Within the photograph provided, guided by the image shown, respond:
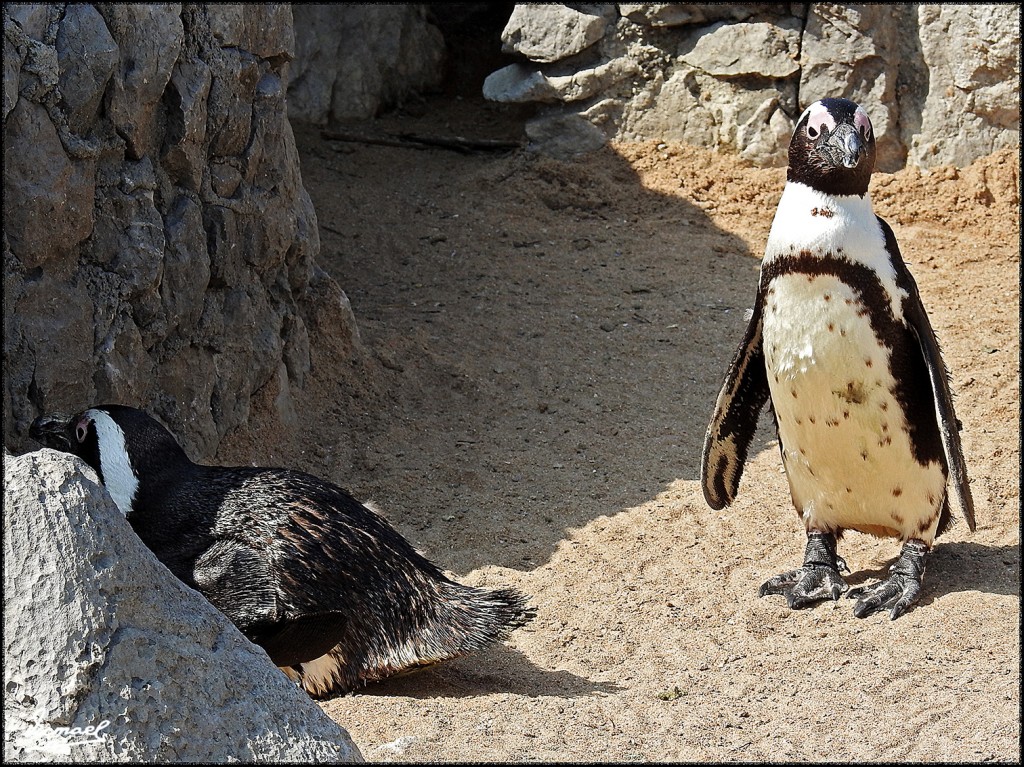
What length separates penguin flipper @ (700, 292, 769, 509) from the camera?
16.0ft

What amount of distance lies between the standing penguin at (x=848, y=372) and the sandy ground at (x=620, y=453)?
0.86 ft

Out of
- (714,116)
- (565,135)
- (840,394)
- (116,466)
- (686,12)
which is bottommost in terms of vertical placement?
(116,466)

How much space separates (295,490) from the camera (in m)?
3.99

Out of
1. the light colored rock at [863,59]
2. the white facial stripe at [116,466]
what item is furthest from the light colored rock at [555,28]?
the white facial stripe at [116,466]

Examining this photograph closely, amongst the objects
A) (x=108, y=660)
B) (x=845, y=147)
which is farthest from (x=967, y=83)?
(x=108, y=660)

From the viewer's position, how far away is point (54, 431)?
13.3ft

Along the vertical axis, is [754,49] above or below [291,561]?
above

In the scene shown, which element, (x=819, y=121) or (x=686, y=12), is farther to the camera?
(x=686, y=12)

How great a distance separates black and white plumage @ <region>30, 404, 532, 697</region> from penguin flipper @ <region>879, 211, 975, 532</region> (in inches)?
61.9

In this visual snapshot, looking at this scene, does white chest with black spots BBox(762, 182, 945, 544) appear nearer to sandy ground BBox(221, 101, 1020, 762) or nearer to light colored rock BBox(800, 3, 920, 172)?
sandy ground BBox(221, 101, 1020, 762)

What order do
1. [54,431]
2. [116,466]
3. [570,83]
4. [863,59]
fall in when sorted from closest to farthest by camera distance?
[116,466], [54,431], [863,59], [570,83]

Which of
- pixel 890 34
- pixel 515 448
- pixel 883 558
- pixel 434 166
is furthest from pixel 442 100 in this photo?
pixel 883 558

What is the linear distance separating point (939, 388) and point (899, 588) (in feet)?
2.62

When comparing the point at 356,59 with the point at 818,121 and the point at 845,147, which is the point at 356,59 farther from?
the point at 845,147
